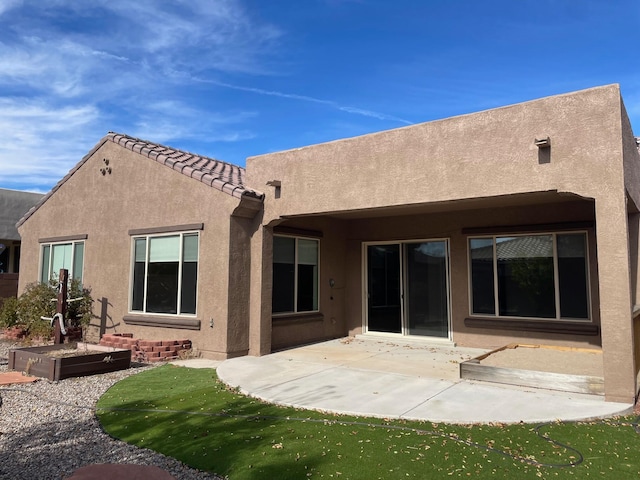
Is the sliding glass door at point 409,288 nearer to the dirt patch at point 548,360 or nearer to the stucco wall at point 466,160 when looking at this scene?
the dirt patch at point 548,360

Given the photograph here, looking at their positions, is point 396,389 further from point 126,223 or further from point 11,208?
point 11,208

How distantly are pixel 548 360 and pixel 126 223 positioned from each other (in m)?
10.9

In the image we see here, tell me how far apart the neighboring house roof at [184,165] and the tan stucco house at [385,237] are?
70 mm

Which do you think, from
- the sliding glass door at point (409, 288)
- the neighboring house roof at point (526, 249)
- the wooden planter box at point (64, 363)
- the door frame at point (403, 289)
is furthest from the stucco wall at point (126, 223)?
the neighboring house roof at point (526, 249)

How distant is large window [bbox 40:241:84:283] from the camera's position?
46.3 ft

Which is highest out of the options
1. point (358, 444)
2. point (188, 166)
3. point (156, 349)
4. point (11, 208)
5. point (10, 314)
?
point (11, 208)

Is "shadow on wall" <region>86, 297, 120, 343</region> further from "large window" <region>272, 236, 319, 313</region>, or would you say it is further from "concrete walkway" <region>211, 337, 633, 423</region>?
"large window" <region>272, 236, 319, 313</region>

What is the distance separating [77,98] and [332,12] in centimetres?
901

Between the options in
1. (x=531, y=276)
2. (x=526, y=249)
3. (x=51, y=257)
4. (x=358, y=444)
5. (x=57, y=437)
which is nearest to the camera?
(x=358, y=444)

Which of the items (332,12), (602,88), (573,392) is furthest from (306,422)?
(332,12)

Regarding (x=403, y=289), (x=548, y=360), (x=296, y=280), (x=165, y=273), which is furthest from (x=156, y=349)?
(x=548, y=360)

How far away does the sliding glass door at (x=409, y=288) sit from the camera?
12.3 m

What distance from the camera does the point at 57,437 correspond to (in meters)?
5.77

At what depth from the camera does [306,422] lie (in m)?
5.91
